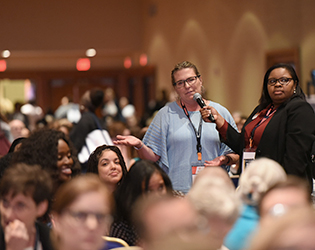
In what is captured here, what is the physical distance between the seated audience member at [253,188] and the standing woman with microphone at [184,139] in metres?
1.55

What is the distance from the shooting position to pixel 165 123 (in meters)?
3.93

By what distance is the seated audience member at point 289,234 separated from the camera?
4.28 feet

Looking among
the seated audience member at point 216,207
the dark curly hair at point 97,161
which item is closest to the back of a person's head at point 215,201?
the seated audience member at point 216,207

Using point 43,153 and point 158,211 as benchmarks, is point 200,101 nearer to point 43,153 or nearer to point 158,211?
point 43,153

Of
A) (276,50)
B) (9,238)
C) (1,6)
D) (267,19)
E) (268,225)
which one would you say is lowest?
(9,238)

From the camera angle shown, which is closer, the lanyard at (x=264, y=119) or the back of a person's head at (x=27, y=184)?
the back of a person's head at (x=27, y=184)

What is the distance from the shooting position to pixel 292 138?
334cm

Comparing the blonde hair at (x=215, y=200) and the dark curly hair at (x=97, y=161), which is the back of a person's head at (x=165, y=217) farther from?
the dark curly hair at (x=97, y=161)

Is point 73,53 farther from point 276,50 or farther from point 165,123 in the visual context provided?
point 165,123

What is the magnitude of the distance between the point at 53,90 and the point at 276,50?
38.6 feet

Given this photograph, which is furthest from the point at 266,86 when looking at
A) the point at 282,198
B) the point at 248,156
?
the point at 282,198

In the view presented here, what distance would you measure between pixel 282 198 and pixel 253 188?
7.3 inches

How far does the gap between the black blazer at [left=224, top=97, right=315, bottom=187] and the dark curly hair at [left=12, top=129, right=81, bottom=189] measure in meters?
1.32

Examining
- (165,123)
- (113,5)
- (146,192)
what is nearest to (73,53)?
(113,5)
